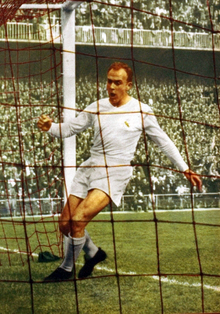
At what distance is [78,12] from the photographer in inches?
205

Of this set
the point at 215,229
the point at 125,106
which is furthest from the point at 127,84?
the point at 215,229

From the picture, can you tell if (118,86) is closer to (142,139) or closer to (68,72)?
(68,72)

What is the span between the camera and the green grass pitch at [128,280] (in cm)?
128

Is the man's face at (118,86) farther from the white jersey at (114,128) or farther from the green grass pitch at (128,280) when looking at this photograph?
the green grass pitch at (128,280)

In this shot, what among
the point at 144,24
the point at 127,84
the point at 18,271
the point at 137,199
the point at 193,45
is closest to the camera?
the point at 127,84

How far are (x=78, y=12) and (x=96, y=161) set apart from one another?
391cm

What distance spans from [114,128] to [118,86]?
4.8 inches

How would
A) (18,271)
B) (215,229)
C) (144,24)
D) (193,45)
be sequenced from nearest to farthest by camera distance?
(18,271), (215,229), (193,45), (144,24)

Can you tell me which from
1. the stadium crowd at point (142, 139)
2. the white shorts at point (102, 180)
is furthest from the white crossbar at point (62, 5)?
the stadium crowd at point (142, 139)

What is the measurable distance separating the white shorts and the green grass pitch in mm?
94

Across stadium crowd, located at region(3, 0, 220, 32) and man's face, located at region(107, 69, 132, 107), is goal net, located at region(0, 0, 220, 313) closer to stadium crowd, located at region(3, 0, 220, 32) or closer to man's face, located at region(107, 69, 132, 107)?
stadium crowd, located at region(3, 0, 220, 32)

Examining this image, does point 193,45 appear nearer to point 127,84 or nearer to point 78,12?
point 78,12

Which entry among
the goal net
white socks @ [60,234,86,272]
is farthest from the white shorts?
the goal net

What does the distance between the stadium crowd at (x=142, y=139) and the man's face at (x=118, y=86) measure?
312 cm
